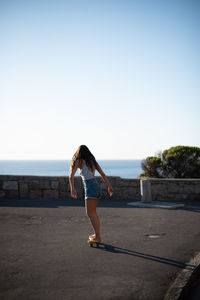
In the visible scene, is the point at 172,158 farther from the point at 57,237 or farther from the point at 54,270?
the point at 54,270

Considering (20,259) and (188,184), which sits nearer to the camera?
(20,259)

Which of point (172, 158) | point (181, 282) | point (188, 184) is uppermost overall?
point (172, 158)

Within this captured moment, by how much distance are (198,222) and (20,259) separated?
13.6 feet

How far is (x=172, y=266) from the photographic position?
3.68 metres

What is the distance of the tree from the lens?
74.2ft

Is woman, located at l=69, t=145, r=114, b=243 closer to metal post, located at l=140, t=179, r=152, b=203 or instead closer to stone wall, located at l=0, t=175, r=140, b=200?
metal post, located at l=140, t=179, r=152, b=203

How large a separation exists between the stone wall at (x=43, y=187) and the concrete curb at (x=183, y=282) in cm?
717

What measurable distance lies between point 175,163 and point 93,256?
65.9 feet

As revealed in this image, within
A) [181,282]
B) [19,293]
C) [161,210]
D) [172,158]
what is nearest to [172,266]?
[181,282]

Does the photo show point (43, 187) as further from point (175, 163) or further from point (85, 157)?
point (175, 163)

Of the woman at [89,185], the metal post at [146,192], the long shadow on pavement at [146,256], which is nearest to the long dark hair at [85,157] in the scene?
the woman at [89,185]

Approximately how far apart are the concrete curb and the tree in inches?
772

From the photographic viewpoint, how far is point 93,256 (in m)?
4.08

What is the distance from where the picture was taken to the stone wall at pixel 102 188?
9.96 meters
